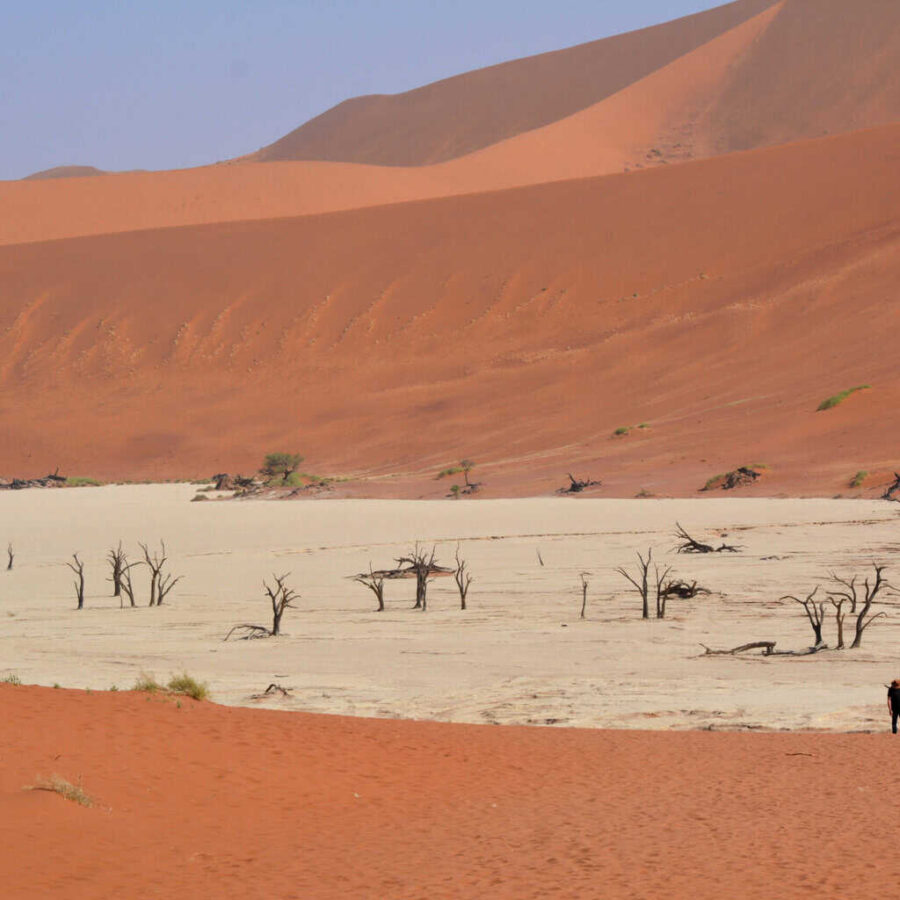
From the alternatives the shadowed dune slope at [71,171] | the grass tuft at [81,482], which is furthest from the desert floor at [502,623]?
the shadowed dune slope at [71,171]

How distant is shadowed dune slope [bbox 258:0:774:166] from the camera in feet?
404

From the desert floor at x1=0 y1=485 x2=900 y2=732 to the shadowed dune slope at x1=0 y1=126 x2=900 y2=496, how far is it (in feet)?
22.0

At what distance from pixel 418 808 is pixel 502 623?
684cm

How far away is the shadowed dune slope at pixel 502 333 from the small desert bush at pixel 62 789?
22.1 metres

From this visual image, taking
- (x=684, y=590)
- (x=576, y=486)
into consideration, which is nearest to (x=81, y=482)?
(x=576, y=486)

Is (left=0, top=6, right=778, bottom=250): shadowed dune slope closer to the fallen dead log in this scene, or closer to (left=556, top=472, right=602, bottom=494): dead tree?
(left=556, top=472, right=602, bottom=494): dead tree

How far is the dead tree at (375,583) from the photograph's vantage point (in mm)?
14633

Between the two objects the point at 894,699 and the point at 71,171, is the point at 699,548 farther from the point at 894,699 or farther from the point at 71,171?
the point at 71,171

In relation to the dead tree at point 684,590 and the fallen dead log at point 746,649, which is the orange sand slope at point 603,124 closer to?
the dead tree at point 684,590

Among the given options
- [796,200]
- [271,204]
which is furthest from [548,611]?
[271,204]

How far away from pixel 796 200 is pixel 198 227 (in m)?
30.9

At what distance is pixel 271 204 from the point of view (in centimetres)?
8750

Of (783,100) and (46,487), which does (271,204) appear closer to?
(783,100)

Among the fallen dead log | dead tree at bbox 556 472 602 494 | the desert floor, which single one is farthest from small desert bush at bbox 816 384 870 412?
the fallen dead log
